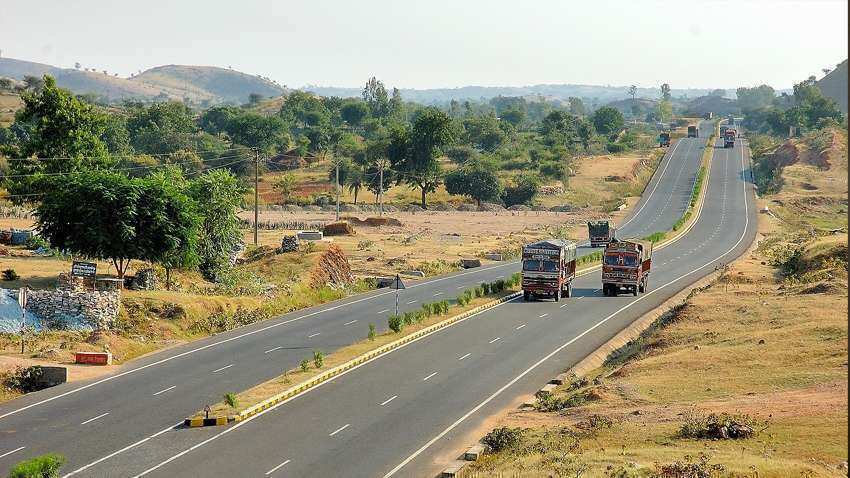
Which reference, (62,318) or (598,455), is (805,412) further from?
(62,318)

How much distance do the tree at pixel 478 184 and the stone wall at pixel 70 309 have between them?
10188 centimetres

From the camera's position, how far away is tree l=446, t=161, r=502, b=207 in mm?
147625

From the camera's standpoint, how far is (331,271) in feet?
225

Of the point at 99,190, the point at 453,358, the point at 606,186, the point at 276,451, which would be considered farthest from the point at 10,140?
the point at 276,451

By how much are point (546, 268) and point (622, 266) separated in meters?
6.20

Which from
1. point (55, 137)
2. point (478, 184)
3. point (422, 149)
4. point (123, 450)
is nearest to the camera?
point (123, 450)

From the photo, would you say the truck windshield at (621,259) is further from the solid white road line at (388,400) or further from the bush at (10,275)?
the bush at (10,275)

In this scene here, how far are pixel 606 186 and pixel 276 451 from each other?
141823mm

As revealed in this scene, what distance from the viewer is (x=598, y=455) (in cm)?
2520

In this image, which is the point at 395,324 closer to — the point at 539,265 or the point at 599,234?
the point at 539,265

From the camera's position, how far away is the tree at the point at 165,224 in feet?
175

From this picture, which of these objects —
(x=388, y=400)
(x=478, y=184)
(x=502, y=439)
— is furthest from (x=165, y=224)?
(x=478, y=184)

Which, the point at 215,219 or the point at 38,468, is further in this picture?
the point at 215,219

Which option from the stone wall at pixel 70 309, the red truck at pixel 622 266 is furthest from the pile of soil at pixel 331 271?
the stone wall at pixel 70 309
